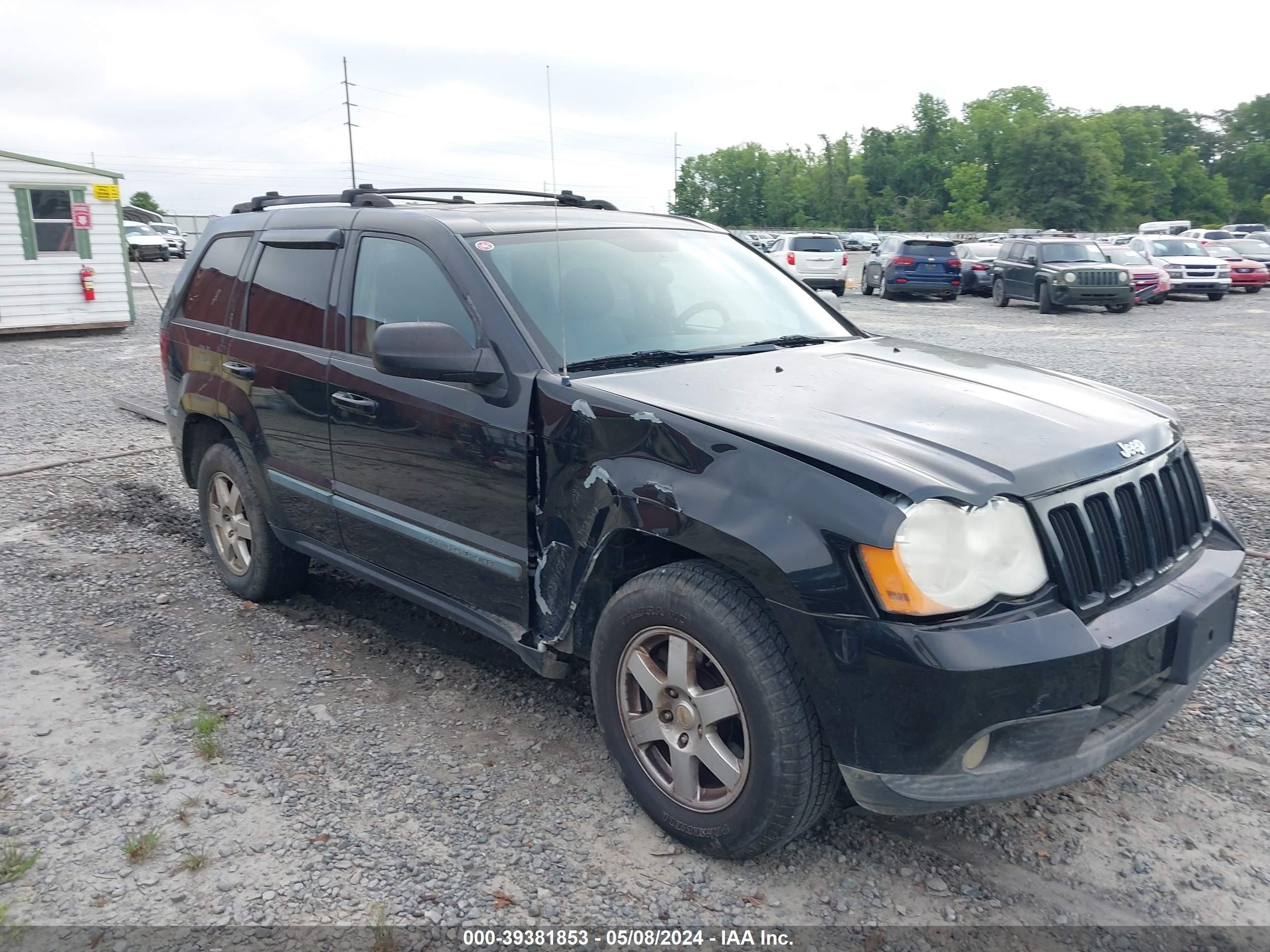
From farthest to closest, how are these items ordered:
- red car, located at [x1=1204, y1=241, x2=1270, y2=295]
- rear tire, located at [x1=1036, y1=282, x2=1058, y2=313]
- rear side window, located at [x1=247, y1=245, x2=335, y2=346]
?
red car, located at [x1=1204, y1=241, x2=1270, y2=295] → rear tire, located at [x1=1036, y1=282, x2=1058, y2=313] → rear side window, located at [x1=247, y1=245, x2=335, y2=346]

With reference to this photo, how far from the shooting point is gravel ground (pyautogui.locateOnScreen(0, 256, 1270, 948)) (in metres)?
2.78

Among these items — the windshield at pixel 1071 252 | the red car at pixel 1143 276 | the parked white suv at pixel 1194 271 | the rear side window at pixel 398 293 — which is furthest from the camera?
the parked white suv at pixel 1194 271

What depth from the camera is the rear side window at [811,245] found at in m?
26.2

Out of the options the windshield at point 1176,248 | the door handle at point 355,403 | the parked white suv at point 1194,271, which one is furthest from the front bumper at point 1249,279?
the door handle at point 355,403

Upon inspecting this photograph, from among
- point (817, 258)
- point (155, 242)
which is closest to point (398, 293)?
point (817, 258)

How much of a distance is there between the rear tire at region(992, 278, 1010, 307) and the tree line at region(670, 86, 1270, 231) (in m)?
50.0

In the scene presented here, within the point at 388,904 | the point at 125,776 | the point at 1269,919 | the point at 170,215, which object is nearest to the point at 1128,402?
the point at 1269,919

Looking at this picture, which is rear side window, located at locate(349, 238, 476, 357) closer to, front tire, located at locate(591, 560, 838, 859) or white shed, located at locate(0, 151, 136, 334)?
front tire, located at locate(591, 560, 838, 859)

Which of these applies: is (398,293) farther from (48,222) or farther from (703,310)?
(48,222)

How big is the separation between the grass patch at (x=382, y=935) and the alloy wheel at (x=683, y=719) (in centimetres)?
85

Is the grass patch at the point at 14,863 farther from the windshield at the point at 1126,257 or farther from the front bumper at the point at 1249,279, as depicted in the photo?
the front bumper at the point at 1249,279

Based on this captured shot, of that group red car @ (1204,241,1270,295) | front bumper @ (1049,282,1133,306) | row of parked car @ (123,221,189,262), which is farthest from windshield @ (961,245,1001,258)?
row of parked car @ (123,221,189,262)

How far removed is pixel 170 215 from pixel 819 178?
63758mm

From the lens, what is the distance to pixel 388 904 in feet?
9.14
